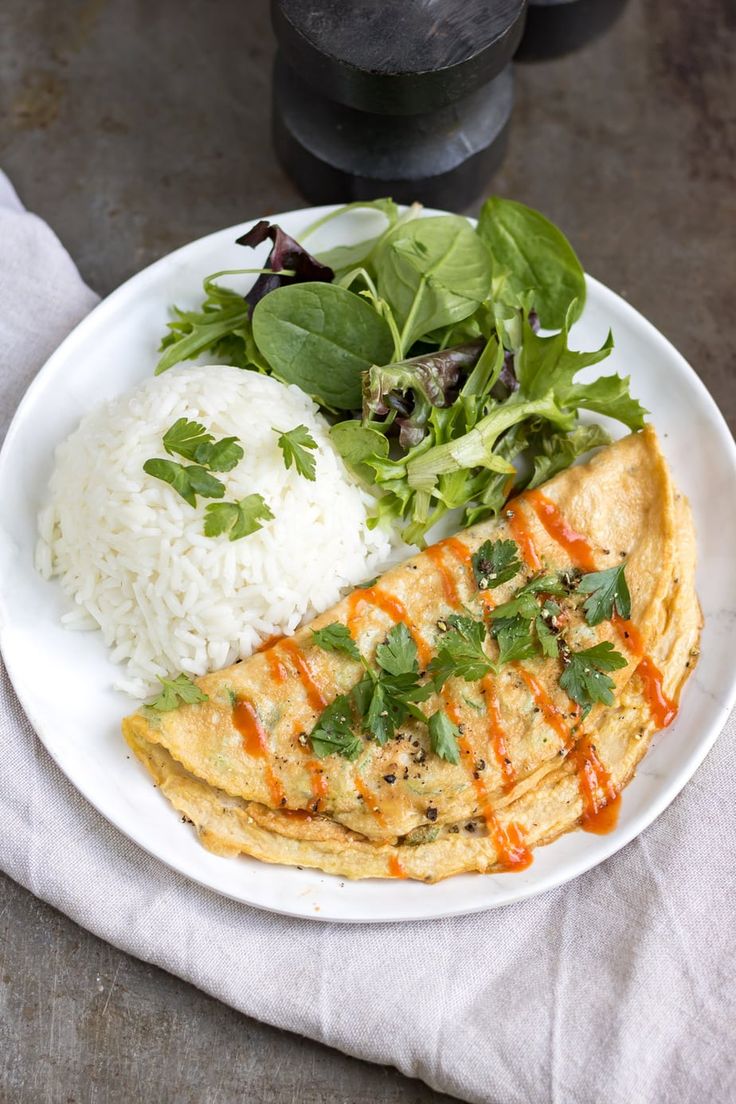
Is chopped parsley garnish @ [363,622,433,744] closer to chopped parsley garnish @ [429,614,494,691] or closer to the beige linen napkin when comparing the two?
chopped parsley garnish @ [429,614,494,691]

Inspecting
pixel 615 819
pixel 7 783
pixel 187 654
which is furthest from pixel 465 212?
pixel 7 783

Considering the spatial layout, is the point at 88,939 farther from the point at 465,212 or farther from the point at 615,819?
Result: the point at 465,212

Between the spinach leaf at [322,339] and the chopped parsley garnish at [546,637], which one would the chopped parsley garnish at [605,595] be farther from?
the spinach leaf at [322,339]

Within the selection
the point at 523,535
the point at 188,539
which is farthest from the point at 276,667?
the point at 523,535

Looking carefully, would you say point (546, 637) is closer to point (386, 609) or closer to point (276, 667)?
point (386, 609)

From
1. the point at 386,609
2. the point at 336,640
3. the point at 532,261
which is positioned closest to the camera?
the point at 336,640

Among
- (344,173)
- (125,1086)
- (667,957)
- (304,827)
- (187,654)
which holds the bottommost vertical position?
(125,1086)

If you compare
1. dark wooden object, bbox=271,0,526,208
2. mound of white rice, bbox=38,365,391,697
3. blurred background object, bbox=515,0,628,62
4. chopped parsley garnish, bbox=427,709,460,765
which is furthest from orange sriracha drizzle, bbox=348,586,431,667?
blurred background object, bbox=515,0,628,62
